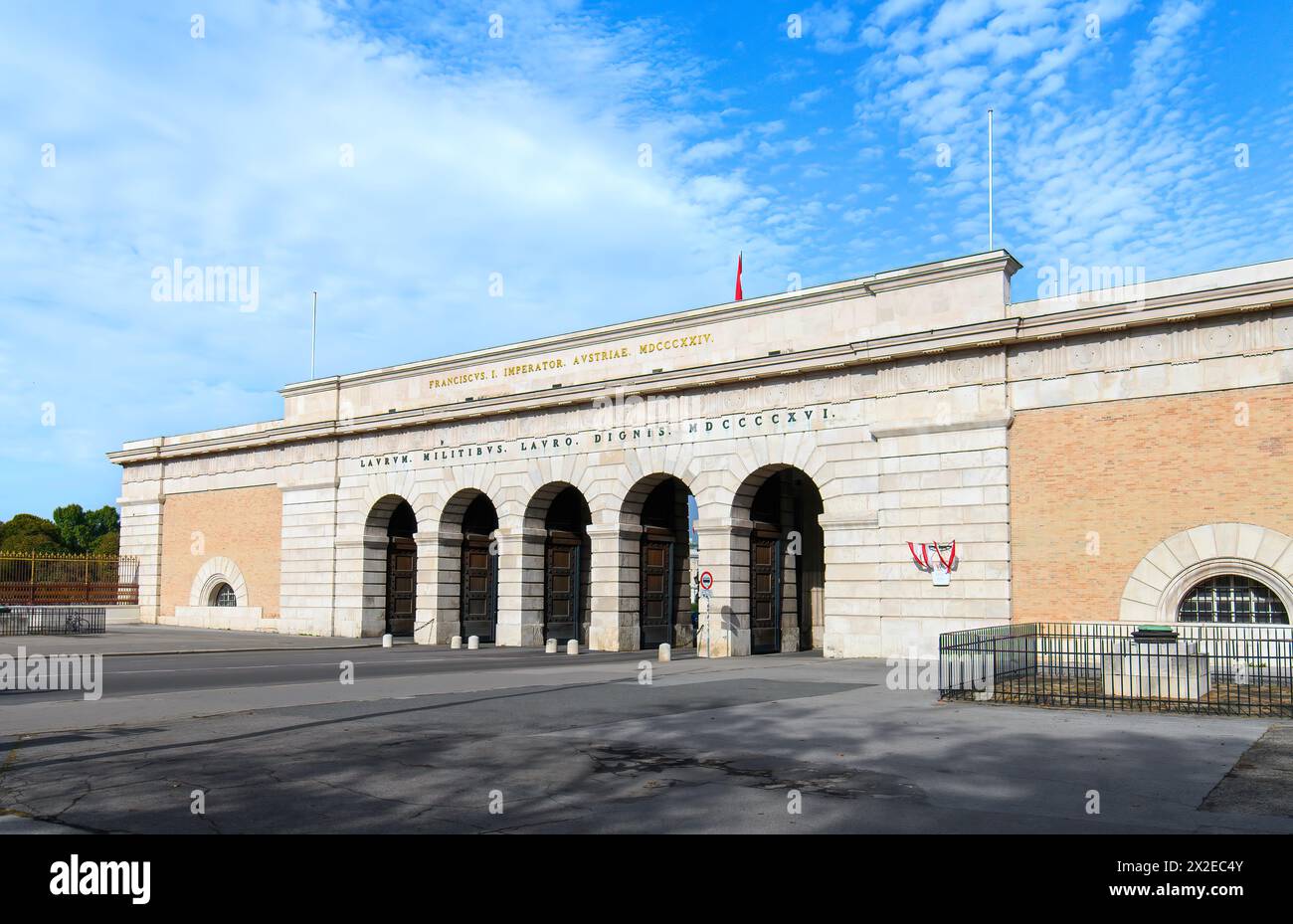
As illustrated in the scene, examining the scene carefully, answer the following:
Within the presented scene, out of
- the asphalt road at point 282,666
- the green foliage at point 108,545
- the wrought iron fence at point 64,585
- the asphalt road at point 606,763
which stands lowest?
the asphalt road at point 282,666

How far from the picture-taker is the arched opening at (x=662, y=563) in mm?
32219

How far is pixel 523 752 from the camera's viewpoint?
11.8 meters

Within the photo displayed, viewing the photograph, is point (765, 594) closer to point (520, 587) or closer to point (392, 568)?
point (520, 587)

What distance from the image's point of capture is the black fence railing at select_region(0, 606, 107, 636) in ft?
121

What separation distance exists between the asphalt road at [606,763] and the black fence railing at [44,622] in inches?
861

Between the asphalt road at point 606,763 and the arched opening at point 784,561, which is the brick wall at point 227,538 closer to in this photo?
the arched opening at point 784,561

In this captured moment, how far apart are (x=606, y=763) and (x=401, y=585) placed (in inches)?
1161

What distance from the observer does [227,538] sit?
43031 mm

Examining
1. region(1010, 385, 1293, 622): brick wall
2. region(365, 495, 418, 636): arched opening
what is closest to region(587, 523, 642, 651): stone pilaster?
region(365, 495, 418, 636): arched opening

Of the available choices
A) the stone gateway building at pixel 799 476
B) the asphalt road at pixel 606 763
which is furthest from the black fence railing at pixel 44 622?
the asphalt road at pixel 606 763

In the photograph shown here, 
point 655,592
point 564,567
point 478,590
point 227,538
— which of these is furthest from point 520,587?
point 227,538
